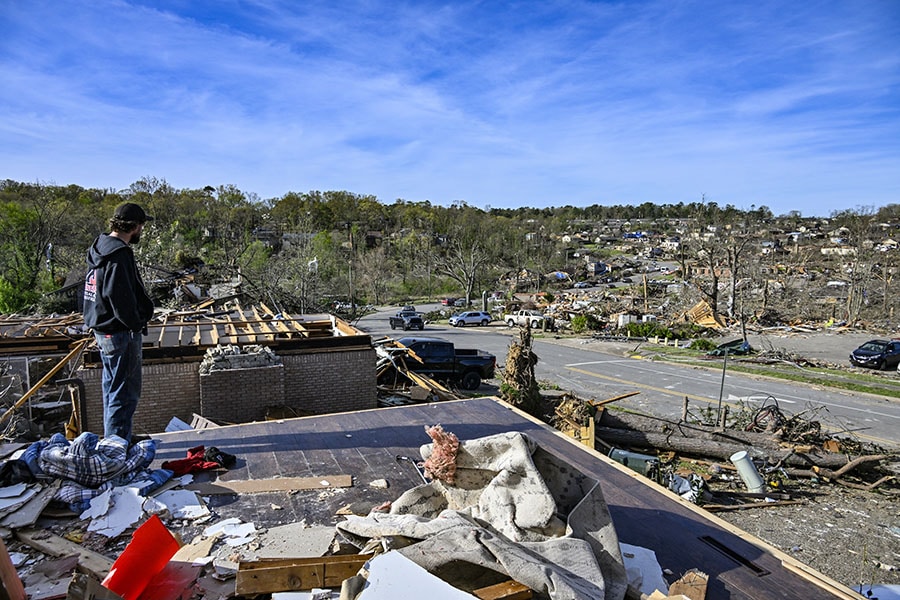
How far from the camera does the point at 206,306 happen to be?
1722 cm

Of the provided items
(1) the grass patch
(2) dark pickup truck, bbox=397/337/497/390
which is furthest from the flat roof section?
(1) the grass patch

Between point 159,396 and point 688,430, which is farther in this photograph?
point 688,430

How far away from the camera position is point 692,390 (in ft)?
72.6

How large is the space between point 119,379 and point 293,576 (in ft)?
11.2

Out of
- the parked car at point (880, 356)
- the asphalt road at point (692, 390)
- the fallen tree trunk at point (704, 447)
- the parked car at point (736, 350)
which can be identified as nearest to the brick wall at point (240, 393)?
the fallen tree trunk at point (704, 447)

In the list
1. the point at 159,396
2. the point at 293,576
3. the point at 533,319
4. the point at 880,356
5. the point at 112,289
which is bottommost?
the point at 533,319

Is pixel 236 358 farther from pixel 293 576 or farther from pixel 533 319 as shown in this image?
pixel 533 319

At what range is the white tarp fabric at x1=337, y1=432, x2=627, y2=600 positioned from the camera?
3.01 m

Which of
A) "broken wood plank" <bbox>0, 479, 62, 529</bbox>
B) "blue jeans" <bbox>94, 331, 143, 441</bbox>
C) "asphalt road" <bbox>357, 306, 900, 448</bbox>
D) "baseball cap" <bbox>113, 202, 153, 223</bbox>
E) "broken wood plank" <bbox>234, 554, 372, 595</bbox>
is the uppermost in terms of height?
"baseball cap" <bbox>113, 202, 153, 223</bbox>

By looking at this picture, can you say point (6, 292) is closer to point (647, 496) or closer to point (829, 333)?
point (647, 496)

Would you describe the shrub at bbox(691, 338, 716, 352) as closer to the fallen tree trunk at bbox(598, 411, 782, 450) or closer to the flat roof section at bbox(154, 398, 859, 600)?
the fallen tree trunk at bbox(598, 411, 782, 450)

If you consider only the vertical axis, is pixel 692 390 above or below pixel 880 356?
below

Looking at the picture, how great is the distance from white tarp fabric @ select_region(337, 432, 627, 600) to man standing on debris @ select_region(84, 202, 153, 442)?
3118mm

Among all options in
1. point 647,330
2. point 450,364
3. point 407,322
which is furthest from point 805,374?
point 407,322
